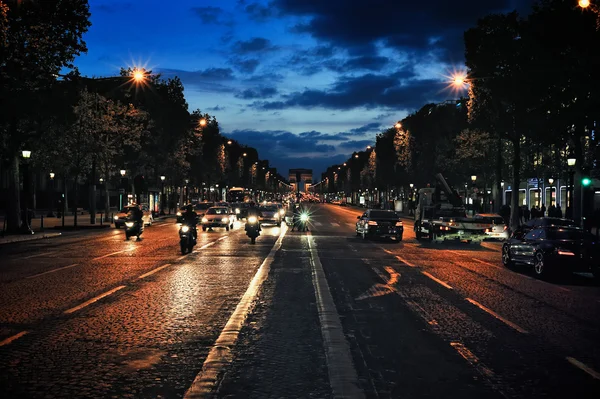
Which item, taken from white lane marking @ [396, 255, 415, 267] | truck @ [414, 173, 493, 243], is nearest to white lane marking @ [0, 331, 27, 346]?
white lane marking @ [396, 255, 415, 267]

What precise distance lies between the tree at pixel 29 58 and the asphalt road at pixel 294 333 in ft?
49.1

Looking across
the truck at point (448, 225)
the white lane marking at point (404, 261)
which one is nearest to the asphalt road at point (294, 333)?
the white lane marking at point (404, 261)

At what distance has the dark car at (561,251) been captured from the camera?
16.4 metres

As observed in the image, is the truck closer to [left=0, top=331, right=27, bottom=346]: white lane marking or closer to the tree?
the tree

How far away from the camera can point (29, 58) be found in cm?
3036

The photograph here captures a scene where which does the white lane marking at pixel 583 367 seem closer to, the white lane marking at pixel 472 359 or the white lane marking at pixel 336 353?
the white lane marking at pixel 472 359

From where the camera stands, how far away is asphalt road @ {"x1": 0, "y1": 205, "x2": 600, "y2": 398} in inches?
250

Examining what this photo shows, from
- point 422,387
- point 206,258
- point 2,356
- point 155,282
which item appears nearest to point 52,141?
point 206,258

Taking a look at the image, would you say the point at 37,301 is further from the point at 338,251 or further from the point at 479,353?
the point at 338,251

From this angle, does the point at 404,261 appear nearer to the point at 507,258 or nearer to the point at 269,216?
the point at 507,258

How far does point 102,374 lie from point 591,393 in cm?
481

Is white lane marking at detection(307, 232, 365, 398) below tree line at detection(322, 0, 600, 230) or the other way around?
below

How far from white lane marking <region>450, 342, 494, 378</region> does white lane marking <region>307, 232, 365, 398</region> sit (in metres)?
1.34

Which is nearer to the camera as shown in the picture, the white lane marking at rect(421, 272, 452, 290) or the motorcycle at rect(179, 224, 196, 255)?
the white lane marking at rect(421, 272, 452, 290)
